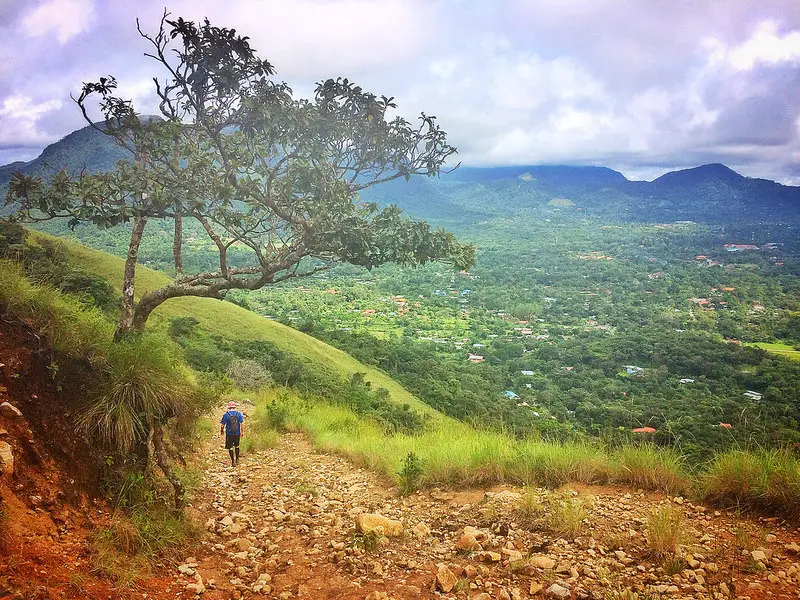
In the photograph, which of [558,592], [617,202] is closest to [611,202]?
[617,202]

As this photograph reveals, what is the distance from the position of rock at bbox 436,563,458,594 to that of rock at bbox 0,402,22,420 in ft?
12.7

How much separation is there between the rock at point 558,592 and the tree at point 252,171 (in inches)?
147

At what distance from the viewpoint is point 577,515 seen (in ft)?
15.4

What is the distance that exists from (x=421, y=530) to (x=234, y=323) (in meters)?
25.8

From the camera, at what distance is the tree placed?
578 centimetres

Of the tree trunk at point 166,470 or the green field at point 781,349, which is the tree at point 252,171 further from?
the green field at point 781,349

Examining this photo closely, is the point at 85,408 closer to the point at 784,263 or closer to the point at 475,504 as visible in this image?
the point at 475,504

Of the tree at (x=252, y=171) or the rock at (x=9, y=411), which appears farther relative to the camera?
the tree at (x=252, y=171)

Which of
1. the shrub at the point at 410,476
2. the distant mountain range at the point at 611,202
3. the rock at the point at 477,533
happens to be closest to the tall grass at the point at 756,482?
the rock at the point at 477,533

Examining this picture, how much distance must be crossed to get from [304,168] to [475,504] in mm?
4668

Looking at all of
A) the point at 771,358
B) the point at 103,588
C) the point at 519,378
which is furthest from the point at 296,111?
the point at 771,358

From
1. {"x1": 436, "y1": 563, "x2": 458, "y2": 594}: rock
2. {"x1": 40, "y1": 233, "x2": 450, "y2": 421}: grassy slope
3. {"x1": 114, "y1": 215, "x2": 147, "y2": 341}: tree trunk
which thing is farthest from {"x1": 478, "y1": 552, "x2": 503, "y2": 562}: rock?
{"x1": 40, "y1": 233, "x2": 450, "y2": 421}: grassy slope

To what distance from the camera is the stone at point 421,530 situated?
16.4ft

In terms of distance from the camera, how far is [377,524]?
16.4 feet
